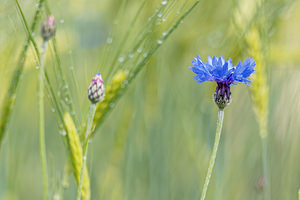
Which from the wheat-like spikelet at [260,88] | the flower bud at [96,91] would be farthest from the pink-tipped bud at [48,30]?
the wheat-like spikelet at [260,88]

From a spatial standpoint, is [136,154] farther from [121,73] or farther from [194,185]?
[121,73]

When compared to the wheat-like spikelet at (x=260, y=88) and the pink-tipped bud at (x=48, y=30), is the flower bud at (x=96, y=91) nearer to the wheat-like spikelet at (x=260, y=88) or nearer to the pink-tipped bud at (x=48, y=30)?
the pink-tipped bud at (x=48, y=30)

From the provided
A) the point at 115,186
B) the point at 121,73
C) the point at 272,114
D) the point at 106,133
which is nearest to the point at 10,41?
the point at 121,73

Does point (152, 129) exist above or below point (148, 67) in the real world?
below

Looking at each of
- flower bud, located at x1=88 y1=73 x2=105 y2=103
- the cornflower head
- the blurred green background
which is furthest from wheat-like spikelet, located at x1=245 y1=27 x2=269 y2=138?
flower bud, located at x1=88 y1=73 x2=105 y2=103

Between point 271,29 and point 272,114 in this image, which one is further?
point 272,114

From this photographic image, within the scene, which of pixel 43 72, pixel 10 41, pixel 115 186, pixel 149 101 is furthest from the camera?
pixel 149 101
